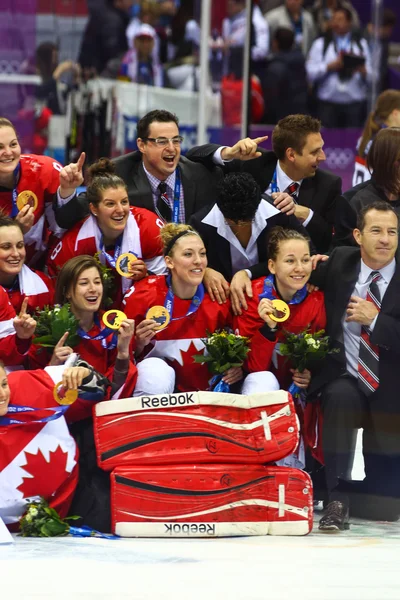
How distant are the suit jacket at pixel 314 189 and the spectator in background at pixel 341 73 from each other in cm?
463

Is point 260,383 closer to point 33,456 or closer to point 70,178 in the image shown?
point 33,456

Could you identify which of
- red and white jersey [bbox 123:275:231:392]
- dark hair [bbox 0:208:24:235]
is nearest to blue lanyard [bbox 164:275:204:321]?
red and white jersey [bbox 123:275:231:392]

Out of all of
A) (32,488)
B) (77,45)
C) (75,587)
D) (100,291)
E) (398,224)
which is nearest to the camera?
(75,587)

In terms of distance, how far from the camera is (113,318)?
4637 millimetres

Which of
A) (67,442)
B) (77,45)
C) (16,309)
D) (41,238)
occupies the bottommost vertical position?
(67,442)

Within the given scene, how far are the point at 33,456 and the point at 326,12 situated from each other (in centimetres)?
652

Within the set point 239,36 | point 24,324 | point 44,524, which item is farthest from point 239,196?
point 239,36

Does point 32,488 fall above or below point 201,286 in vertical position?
below

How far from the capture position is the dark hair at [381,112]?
20.6ft

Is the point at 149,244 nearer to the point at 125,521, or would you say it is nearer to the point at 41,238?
the point at 41,238

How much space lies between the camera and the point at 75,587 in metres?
3.38

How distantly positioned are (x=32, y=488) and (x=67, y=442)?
22 cm

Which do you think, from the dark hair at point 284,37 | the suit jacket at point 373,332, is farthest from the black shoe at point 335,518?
the dark hair at point 284,37

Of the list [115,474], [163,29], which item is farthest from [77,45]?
[115,474]
